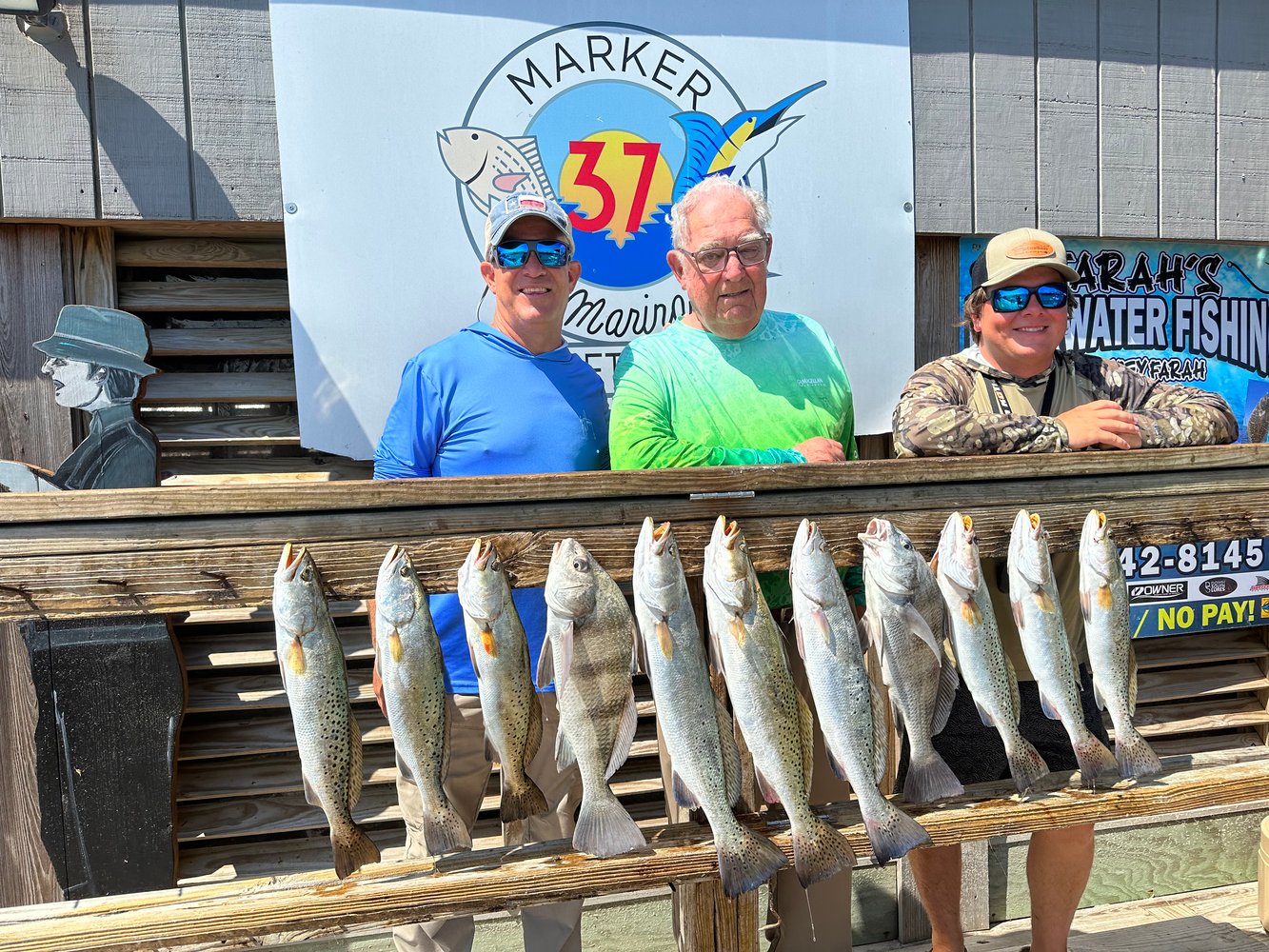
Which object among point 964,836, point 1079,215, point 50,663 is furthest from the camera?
point 1079,215

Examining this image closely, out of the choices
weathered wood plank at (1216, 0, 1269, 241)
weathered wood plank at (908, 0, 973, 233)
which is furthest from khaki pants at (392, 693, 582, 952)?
weathered wood plank at (1216, 0, 1269, 241)

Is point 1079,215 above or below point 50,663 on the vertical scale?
above

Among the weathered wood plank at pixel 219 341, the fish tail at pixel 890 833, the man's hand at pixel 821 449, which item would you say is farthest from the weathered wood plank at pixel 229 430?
the fish tail at pixel 890 833

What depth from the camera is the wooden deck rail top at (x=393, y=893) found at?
1.77 meters

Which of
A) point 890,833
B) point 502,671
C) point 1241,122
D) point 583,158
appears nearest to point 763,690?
point 890,833

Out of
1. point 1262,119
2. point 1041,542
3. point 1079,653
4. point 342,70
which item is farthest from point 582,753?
point 1262,119

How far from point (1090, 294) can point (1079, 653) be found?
198cm

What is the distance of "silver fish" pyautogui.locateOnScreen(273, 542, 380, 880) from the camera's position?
1768 millimetres

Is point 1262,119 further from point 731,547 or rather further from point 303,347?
point 303,347

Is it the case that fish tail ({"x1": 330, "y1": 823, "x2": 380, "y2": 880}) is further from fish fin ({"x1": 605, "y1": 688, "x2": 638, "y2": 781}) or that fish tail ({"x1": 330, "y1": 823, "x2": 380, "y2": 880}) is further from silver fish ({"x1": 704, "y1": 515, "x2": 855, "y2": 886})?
silver fish ({"x1": 704, "y1": 515, "x2": 855, "y2": 886})

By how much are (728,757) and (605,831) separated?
0.29m

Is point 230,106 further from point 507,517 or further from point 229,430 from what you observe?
point 507,517

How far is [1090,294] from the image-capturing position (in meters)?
4.02

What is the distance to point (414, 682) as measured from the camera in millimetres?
1818
